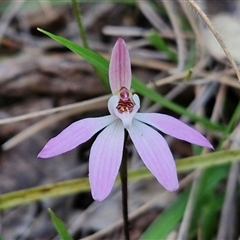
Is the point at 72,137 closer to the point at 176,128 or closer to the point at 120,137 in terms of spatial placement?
the point at 120,137

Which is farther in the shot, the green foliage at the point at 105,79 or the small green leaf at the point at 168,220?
the small green leaf at the point at 168,220

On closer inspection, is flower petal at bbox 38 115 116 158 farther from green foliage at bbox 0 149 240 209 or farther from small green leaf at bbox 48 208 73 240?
green foliage at bbox 0 149 240 209

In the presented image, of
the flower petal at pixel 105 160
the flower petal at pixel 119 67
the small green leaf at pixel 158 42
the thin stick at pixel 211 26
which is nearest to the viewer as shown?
the flower petal at pixel 105 160

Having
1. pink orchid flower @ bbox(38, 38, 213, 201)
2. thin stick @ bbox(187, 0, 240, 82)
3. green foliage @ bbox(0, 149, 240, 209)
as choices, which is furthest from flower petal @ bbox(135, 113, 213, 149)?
green foliage @ bbox(0, 149, 240, 209)

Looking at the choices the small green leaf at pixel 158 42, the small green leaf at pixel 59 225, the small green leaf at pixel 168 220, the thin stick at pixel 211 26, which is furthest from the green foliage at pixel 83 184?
the small green leaf at pixel 158 42

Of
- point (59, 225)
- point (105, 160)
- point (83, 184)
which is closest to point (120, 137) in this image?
point (105, 160)

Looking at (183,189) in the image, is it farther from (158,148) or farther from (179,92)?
(158,148)

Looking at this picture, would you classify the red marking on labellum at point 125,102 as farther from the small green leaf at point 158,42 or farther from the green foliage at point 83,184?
the small green leaf at point 158,42
